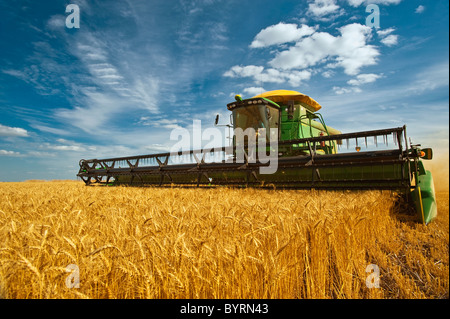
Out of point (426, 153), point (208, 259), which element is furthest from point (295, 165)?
point (208, 259)

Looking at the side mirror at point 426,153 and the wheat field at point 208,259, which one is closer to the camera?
the wheat field at point 208,259

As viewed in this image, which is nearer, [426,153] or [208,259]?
[208,259]

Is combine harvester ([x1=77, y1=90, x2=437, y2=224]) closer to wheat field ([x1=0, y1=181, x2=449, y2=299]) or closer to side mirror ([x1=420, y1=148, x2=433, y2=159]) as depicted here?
side mirror ([x1=420, y1=148, x2=433, y2=159])

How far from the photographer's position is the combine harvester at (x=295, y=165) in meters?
5.29

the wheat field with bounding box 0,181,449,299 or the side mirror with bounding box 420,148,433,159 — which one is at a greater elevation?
the side mirror with bounding box 420,148,433,159

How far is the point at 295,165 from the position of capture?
258 inches

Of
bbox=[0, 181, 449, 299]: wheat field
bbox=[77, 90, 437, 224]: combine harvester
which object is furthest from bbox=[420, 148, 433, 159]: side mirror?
bbox=[0, 181, 449, 299]: wheat field

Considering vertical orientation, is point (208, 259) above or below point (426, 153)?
below

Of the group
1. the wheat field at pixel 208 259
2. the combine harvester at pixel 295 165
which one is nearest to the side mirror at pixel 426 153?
the combine harvester at pixel 295 165

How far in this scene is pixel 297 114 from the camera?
9234 mm

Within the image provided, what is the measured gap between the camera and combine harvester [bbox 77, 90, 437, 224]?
208 inches

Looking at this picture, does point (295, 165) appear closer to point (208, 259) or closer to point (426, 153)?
point (426, 153)

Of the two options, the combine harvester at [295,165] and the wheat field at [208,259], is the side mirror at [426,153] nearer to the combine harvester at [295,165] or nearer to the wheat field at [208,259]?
the combine harvester at [295,165]
